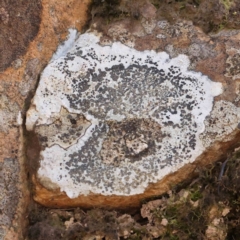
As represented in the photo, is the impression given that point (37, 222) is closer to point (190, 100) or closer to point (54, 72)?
point (54, 72)

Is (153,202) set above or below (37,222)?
above

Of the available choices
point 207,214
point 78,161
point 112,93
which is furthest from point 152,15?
point 207,214

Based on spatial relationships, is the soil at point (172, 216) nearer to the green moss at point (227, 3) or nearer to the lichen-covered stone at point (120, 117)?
the lichen-covered stone at point (120, 117)

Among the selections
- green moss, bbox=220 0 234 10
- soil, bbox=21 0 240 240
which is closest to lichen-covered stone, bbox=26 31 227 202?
soil, bbox=21 0 240 240

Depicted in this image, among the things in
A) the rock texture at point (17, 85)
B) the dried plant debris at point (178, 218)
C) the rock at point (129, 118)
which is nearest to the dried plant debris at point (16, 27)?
the rock texture at point (17, 85)

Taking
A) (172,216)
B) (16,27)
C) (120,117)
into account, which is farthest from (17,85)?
(172,216)

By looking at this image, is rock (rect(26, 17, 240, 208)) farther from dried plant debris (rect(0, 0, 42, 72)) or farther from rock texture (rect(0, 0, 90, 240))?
dried plant debris (rect(0, 0, 42, 72))

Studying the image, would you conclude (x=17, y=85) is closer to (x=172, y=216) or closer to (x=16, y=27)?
(x=16, y=27)
